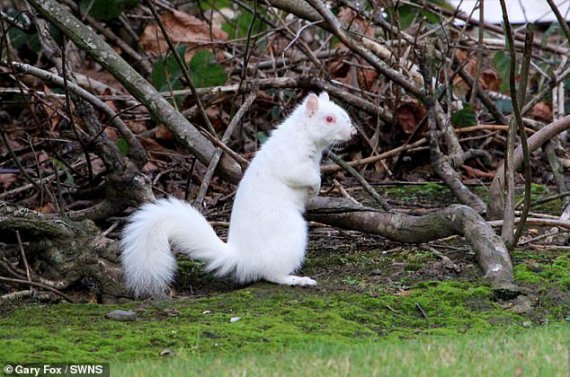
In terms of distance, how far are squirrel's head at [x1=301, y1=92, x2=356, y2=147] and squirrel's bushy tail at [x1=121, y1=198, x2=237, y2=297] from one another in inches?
41.3

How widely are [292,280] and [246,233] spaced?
421mm

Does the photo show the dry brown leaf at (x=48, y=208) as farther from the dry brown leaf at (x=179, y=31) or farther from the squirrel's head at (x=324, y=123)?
the squirrel's head at (x=324, y=123)

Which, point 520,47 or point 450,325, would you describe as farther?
point 520,47

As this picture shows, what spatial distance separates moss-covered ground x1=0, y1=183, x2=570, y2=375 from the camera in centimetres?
468

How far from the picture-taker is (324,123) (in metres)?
6.71

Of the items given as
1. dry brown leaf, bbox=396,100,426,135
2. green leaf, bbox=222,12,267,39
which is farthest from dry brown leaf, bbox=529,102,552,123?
green leaf, bbox=222,12,267,39

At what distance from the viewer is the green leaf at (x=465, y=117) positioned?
9.09 meters

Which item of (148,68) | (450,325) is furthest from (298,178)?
(148,68)

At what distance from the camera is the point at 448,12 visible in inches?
390

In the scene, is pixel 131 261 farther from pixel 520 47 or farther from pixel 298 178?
pixel 520 47

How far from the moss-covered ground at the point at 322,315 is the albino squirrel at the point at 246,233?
0.18m

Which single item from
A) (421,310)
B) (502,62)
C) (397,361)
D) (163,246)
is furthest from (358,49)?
(397,361)

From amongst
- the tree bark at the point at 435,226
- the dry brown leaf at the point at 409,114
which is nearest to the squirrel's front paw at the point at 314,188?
the tree bark at the point at 435,226

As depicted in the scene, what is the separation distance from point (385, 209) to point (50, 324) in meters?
2.75
